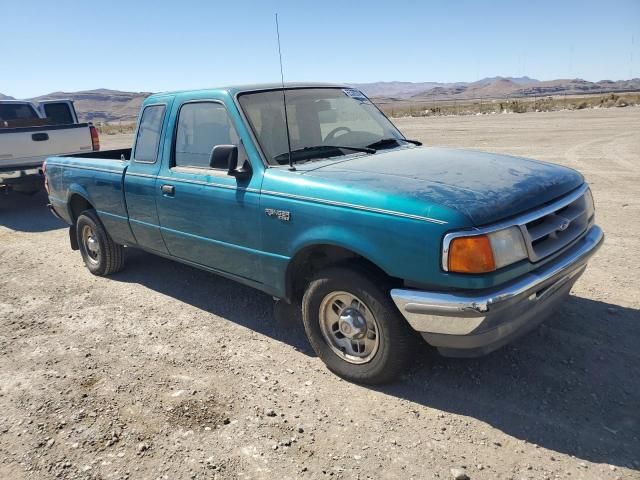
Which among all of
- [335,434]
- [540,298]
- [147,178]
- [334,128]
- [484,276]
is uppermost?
[334,128]

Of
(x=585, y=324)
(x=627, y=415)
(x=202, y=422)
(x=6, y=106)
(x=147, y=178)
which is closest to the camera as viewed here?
(x=627, y=415)

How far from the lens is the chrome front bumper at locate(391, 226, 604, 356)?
2.76 metres

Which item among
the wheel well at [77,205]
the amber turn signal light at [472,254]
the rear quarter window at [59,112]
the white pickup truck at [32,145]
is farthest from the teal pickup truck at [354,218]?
the rear quarter window at [59,112]

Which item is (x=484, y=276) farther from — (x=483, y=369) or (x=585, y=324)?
(x=585, y=324)

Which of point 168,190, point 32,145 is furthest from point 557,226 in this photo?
point 32,145

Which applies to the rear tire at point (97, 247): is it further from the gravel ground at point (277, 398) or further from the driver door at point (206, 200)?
the driver door at point (206, 200)

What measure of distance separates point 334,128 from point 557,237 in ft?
6.62

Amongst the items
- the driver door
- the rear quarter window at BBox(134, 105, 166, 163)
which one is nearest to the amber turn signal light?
the driver door

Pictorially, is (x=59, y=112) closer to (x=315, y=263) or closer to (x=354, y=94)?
(x=354, y=94)

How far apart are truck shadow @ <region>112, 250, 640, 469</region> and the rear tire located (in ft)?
6.99

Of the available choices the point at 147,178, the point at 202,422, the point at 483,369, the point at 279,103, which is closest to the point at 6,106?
the point at 147,178

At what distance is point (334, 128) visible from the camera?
4.37m

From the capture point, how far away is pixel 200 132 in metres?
4.36

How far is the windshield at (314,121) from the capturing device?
13.0 feet
